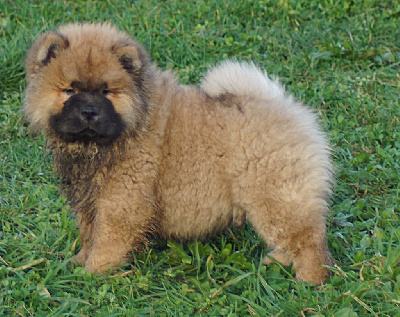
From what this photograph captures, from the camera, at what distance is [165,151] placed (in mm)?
3693

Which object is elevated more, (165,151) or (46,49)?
(46,49)

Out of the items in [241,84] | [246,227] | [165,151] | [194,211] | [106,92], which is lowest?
[246,227]

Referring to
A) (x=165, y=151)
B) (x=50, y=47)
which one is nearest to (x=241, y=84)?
(x=165, y=151)

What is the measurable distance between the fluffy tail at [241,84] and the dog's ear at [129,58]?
55 cm

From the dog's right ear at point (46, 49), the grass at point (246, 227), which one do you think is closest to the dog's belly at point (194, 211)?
the grass at point (246, 227)

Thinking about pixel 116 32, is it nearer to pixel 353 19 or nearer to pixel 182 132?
pixel 182 132

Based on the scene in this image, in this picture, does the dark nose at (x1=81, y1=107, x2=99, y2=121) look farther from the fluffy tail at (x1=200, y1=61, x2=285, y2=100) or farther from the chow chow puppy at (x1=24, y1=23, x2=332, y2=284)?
the fluffy tail at (x1=200, y1=61, x2=285, y2=100)

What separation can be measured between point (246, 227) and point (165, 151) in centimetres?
95

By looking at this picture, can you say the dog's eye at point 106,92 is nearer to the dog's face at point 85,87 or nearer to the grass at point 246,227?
the dog's face at point 85,87

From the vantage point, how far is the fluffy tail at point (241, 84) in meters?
3.83

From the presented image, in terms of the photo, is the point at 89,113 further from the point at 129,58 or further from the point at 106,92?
the point at 129,58

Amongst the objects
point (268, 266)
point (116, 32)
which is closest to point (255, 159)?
point (268, 266)

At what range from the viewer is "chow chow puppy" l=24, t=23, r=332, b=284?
3.51 metres

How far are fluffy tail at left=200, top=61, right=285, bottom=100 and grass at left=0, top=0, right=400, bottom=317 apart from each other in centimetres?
99
